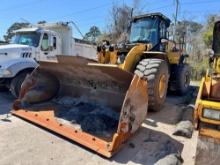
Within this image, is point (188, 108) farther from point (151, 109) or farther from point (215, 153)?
point (215, 153)

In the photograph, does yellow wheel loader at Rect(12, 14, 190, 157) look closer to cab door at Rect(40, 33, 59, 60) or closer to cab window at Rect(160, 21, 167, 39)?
cab window at Rect(160, 21, 167, 39)

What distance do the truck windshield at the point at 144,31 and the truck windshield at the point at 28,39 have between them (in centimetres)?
322

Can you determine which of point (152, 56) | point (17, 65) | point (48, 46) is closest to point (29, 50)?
point (48, 46)

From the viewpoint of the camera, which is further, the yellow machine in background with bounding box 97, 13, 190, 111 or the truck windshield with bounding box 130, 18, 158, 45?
the truck windshield with bounding box 130, 18, 158, 45

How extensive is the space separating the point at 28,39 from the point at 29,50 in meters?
0.66

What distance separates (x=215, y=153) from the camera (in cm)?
309

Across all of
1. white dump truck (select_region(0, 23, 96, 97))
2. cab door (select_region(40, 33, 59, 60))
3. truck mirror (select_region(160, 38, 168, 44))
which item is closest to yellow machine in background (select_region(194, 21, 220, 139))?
truck mirror (select_region(160, 38, 168, 44))

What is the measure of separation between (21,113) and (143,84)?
267cm

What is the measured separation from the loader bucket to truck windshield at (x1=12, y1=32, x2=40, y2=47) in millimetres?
3063

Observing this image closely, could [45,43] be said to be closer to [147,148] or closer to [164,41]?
[164,41]

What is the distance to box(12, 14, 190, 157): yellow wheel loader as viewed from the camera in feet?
13.9

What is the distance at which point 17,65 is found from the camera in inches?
307

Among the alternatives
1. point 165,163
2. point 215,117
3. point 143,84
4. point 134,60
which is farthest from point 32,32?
point 215,117

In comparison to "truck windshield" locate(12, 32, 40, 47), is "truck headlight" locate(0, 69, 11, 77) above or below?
below
